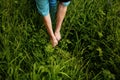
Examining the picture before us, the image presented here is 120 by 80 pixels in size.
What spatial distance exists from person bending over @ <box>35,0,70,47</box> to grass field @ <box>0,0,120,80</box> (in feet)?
0.25

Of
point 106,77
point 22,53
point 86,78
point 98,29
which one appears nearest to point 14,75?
point 22,53

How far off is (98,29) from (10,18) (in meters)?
0.93

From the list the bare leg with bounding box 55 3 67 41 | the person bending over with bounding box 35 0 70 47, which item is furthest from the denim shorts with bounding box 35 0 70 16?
the bare leg with bounding box 55 3 67 41

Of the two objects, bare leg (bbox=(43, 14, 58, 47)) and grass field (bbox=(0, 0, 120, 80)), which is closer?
grass field (bbox=(0, 0, 120, 80))

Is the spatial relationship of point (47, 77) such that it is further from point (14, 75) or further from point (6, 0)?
point (6, 0)

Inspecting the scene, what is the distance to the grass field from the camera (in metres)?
2.32

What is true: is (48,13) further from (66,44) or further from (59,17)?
(66,44)

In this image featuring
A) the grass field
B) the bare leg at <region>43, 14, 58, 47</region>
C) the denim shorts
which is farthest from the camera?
the bare leg at <region>43, 14, 58, 47</region>

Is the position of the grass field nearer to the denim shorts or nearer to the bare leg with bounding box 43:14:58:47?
the bare leg with bounding box 43:14:58:47

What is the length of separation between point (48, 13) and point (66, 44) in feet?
1.17

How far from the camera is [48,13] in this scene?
2.54m

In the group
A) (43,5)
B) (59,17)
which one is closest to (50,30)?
(59,17)

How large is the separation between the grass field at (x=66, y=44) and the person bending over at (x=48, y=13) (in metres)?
0.08

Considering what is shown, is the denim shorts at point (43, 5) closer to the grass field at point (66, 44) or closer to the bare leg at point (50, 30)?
the bare leg at point (50, 30)
